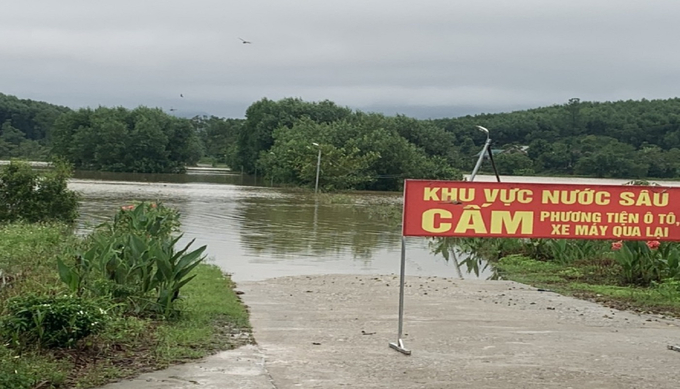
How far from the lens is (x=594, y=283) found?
14172 mm

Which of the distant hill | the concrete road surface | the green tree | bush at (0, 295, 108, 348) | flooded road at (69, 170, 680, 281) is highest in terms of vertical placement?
the distant hill

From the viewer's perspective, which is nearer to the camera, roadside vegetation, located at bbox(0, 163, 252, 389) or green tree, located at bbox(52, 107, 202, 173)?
roadside vegetation, located at bbox(0, 163, 252, 389)

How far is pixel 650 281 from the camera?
13.8m

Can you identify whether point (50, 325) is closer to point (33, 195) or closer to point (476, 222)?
point (476, 222)

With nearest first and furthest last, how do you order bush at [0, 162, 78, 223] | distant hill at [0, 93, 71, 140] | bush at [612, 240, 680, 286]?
bush at [612, 240, 680, 286] → bush at [0, 162, 78, 223] → distant hill at [0, 93, 71, 140]

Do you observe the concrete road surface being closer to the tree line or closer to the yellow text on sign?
the yellow text on sign

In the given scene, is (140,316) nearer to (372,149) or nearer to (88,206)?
(88,206)

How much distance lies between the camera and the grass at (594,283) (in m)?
11.6

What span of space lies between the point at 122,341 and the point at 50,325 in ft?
2.40

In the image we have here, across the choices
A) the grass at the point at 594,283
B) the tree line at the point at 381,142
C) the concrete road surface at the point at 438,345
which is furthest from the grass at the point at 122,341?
the tree line at the point at 381,142

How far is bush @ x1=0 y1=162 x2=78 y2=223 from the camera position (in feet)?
78.1

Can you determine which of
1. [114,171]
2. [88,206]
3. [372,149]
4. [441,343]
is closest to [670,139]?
[372,149]

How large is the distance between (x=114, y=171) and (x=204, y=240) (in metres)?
85.4

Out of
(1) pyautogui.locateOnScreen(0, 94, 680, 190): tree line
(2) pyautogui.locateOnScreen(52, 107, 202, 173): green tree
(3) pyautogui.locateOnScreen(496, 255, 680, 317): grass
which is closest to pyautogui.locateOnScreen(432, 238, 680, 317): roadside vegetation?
→ (3) pyautogui.locateOnScreen(496, 255, 680, 317): grass
